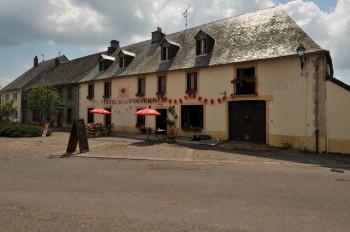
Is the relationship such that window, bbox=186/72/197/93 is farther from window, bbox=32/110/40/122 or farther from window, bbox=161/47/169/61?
window, bbox=32/110/40/122

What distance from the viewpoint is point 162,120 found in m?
23.8

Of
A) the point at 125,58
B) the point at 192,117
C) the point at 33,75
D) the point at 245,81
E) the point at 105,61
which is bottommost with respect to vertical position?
the point at 192,117

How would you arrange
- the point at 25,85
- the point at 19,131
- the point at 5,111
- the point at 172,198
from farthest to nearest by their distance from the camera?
the point at 25,85 < the point at 5,111 < the point at 19,131 < the point at 172,198

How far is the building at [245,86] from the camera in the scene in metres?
15.8

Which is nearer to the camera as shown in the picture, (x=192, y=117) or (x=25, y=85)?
(x=192, y=117)

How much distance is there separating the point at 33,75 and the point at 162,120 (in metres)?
28.7

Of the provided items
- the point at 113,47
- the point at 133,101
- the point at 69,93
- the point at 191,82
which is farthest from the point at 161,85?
the point at 69,93

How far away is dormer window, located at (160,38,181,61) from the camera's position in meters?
24.3

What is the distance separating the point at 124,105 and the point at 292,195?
68.7 feet

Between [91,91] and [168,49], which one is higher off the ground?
[168,49]

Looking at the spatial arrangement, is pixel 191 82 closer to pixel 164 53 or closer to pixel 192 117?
pixel 192 117

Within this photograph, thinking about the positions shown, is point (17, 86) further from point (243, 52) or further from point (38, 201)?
point (38, 201)

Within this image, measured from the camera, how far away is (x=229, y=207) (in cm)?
620

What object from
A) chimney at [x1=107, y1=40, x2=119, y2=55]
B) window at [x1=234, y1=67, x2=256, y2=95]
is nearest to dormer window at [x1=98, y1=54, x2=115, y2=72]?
chimney at [x1=107, y1=40, x2=119, y2=55]
